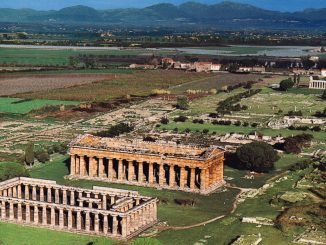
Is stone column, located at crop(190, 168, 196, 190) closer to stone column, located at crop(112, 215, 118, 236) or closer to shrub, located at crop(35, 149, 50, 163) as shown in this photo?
stone column, located at crop(112, 215, 118, 236)

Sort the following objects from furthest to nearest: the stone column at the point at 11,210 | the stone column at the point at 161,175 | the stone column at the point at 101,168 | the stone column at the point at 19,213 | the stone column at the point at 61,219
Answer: the stone column at the point at 101,168
the stone column at the point at 161,175
the stone column at the point at 11,210
the stone column at the point at 19,213
the stone column at the point at 61,219

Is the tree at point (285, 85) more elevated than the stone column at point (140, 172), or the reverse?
the stone column at point (140, 172)

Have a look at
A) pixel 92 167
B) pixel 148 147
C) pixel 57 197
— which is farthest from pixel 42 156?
pixel 57 197

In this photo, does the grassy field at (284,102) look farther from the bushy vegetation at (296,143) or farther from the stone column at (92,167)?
the stone column at (92,167)

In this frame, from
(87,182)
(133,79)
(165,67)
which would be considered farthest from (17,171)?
(165,67)

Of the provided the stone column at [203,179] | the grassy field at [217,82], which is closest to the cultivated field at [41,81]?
the grassy field at [217,82]

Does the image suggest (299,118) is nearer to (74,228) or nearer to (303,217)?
(303,217)
